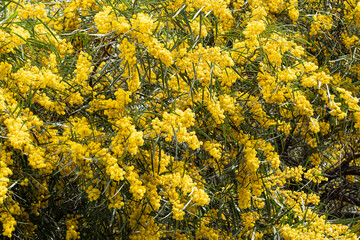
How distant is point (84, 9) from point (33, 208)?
4.15 ft

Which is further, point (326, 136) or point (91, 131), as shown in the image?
point (326, 136)

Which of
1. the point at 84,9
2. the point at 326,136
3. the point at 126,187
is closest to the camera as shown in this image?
the point at 126,187

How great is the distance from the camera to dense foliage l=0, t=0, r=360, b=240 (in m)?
2.18

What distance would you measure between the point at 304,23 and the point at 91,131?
2867 mm

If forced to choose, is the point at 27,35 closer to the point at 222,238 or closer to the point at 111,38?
the point at 111,38

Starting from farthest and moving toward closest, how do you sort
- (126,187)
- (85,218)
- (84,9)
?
1. (84,9)
2. (85,218)
3. (126,187)

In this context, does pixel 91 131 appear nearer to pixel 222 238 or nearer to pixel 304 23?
pixel 222 238

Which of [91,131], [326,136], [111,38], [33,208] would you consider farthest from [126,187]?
[326,136]

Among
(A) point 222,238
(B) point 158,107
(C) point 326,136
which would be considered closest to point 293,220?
(A) point 222,238

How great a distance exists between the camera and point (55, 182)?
250 centimetres

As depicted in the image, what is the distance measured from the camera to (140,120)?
2.46 metres

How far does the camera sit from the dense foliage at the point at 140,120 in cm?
218

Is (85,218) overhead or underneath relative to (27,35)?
underneath

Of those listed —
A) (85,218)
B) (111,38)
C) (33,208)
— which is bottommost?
(85,218)
